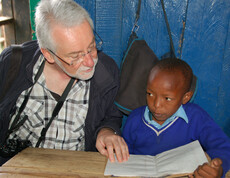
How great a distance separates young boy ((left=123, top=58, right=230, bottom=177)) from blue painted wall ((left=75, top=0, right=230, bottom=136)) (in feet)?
1.08

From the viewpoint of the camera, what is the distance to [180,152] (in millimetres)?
1063

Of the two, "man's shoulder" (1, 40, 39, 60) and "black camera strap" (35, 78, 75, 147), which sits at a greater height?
"man's shoulder" (1, 40, 39, 60)

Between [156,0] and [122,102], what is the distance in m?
0.74

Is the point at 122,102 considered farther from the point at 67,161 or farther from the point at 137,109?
the point at 67,161

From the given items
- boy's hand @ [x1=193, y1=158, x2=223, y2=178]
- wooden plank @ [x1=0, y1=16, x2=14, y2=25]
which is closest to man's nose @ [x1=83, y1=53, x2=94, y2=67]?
boy's hand @ [x1=193, y1=158, x2=223, y2=178]

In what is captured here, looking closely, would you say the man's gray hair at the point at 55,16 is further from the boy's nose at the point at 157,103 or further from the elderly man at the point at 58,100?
the boy's nose at the point at 157,103

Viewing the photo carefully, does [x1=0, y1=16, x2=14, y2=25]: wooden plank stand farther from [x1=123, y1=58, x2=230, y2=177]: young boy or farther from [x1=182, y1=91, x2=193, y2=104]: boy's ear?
[x1=182, y1=91, x2=193, y2=104]: boy's ear

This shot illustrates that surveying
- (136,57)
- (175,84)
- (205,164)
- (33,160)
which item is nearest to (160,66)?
(175,84)

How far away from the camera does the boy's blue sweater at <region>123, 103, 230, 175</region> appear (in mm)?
1315

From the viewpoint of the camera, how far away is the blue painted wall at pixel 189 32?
1586 millimetres

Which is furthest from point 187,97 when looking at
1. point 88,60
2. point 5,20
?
point 5,20

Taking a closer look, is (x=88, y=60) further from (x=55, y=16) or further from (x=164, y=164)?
(x=164, y=164)

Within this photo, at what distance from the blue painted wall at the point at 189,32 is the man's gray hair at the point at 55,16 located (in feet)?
1.37

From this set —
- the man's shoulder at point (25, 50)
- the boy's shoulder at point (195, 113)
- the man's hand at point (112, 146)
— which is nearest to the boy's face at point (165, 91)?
the boy's shoulder at point (195, 113)
